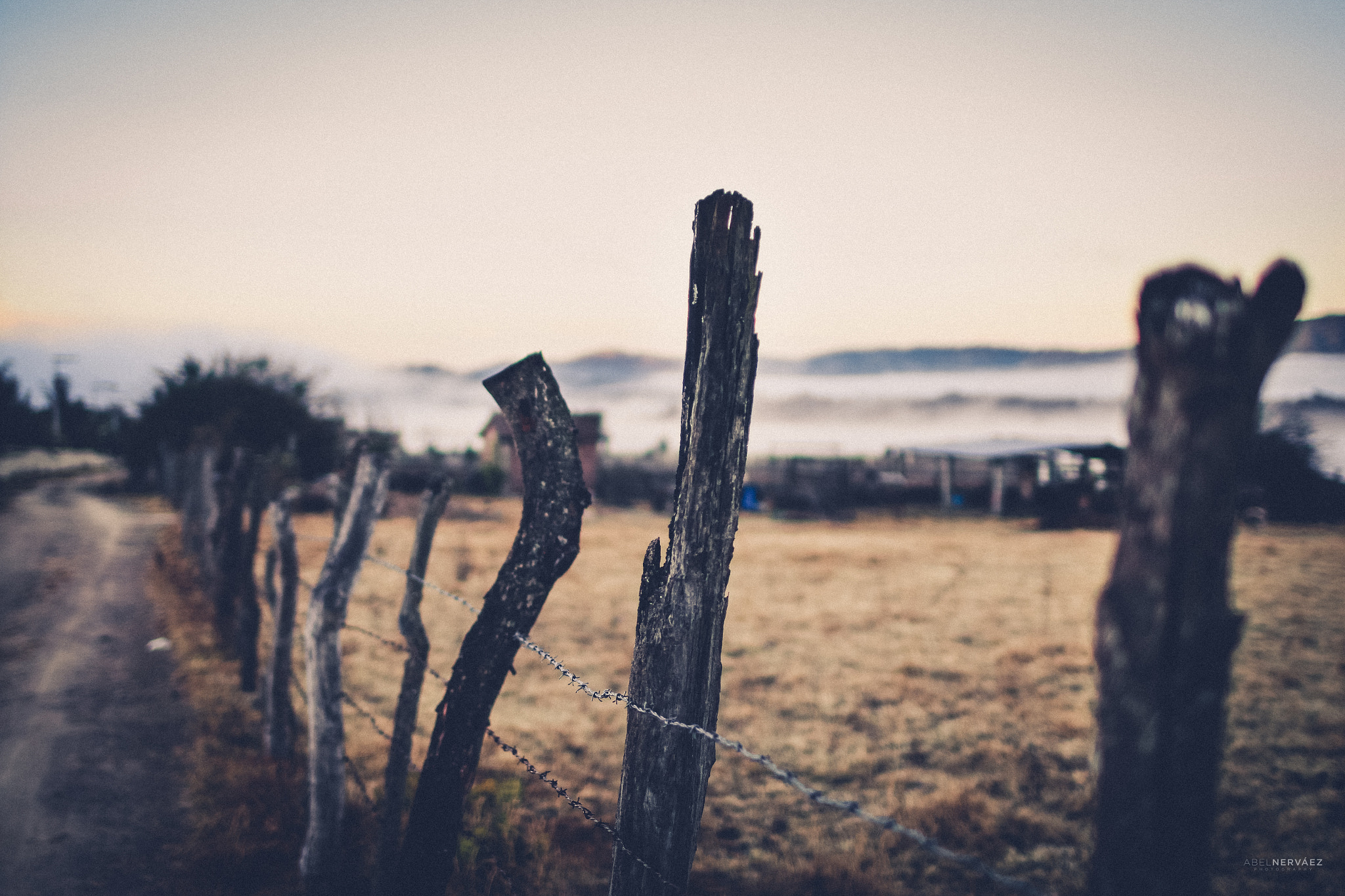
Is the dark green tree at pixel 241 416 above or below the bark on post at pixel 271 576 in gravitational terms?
above

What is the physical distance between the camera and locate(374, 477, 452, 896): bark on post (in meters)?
3.40

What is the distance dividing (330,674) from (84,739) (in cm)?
335

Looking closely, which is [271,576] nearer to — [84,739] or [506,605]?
[84,739]

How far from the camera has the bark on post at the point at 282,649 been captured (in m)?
5.00

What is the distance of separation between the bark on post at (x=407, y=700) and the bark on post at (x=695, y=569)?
1.73 metres

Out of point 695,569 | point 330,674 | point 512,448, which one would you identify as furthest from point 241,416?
point 695,569

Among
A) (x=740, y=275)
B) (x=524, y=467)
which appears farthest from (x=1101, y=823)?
(x=524, y=467)

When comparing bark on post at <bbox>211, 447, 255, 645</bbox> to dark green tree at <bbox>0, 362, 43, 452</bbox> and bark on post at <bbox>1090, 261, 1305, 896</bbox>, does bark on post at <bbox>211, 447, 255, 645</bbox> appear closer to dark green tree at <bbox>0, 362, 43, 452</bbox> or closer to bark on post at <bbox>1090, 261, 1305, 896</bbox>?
bark on post at <bbox>1090, 261, 1305, 896</bbox>

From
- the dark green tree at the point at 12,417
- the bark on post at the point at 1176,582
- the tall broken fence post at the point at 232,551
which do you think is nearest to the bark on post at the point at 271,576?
the tall broken fence post at the point at 232,551

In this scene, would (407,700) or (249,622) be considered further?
(249,622)

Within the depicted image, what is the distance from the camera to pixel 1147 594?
1.13m

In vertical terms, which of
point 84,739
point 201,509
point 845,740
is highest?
point 201,509

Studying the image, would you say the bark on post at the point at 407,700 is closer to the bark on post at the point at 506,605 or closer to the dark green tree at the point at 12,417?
the bark on post at the point at 506,605

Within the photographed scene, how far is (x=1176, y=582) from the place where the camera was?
1.12 metres
